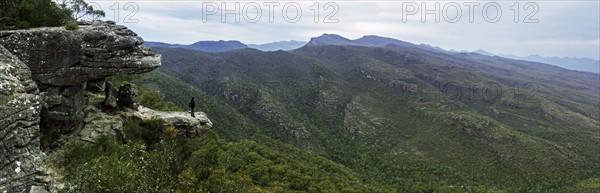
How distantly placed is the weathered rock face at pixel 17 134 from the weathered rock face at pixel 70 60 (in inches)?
391

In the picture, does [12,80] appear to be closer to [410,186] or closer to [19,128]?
[19,128]

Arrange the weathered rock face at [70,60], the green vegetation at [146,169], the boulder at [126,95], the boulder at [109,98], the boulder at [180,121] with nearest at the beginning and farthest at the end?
the green vegetation at [146,169], the weathered rock face at [70,60], the boulder at [109,98], the boulder at [126,95], the boulder at [180,121]

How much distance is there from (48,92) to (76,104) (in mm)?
2237

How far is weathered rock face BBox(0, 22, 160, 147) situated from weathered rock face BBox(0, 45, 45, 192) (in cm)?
992

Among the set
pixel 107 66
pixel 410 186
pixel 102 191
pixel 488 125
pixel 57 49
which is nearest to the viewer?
pixel 102 191

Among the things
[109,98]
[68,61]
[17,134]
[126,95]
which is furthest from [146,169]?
[126,95]

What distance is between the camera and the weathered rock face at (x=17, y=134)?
12344 millimetres

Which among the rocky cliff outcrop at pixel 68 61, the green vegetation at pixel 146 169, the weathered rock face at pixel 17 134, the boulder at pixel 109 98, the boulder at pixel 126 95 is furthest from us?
the boulder at pixel 126 95

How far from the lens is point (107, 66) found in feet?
85.3

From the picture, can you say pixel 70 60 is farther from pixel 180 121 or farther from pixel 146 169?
pixel 180 121

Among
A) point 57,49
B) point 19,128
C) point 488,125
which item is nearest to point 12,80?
point 19,128

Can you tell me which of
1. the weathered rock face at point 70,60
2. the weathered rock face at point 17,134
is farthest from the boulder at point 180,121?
the weathered rock face at point 17,134

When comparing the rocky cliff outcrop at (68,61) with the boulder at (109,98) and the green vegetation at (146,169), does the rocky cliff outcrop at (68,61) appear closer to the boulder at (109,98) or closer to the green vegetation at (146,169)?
the boulder at (109,98)

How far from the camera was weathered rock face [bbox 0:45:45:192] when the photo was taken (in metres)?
12.3
